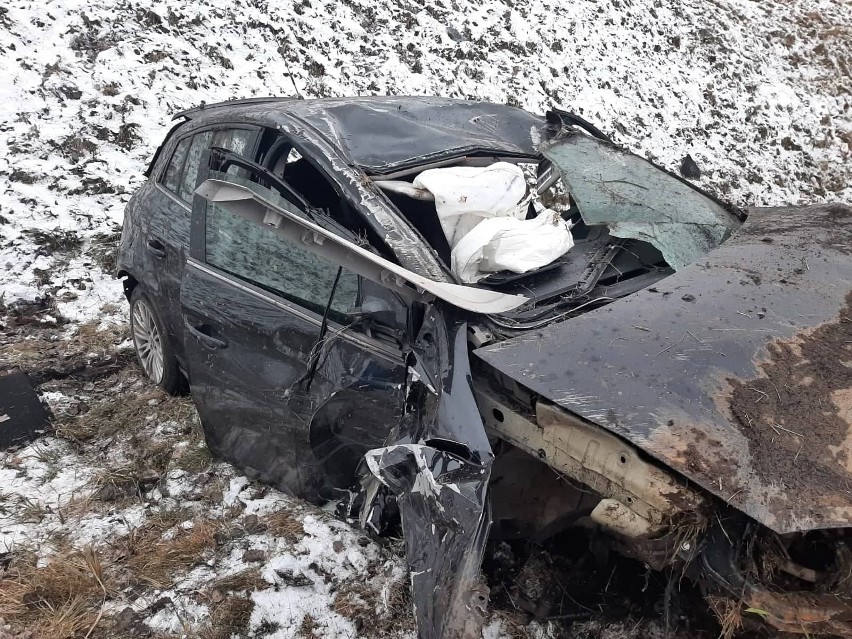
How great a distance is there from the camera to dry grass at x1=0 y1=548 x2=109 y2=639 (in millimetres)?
2293

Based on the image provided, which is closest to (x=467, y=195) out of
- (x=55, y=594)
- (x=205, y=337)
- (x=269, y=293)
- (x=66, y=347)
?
(x=269, y=293)

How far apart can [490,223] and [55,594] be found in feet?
6.82

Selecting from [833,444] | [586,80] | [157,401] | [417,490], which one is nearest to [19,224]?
[157,401]

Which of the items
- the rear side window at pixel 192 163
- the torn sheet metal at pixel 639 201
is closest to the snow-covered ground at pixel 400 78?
the rear side window at pixel 192 163

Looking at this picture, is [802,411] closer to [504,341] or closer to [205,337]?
[504,341]

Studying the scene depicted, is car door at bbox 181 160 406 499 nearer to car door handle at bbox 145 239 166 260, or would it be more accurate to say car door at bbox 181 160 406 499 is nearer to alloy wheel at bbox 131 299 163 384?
car door handle at bbox 145 239 166 260

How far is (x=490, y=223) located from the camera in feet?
7.70

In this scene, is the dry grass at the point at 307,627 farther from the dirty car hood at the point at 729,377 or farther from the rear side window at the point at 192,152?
the rear side window at the point at 192,152

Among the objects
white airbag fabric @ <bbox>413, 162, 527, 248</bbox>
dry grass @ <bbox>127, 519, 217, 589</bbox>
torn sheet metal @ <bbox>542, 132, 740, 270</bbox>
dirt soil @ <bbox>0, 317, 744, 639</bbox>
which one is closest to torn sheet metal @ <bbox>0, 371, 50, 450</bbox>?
dirt soil @ <bbox>0, 317, 744, 639</bbox>

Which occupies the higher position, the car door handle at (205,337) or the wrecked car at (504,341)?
the wrecked car at (504,341)

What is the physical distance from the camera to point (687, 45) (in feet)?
28.3

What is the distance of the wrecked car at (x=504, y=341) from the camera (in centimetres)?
160

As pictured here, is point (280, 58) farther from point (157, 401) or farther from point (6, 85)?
point (157, 401)

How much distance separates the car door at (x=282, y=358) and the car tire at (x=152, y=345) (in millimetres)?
646
